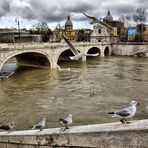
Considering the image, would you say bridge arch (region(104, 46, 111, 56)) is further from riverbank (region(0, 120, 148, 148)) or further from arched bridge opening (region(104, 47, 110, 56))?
riverbank (region(0, 120, 148, 148))

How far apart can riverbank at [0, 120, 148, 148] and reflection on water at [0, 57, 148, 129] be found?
1080cm

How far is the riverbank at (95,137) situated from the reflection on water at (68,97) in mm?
10801

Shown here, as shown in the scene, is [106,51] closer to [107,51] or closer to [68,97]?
[107,51]

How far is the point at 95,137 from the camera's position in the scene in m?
5.54

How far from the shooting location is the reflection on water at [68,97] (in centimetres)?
1927

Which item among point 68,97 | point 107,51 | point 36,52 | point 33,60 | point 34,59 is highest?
point 36,52

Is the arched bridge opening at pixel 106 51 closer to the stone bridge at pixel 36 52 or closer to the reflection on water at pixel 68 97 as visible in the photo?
the stone bridge at pixel 36 52

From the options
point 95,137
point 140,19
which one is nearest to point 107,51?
point 140,19

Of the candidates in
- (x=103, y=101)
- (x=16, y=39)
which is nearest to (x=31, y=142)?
(x=103, y=101)

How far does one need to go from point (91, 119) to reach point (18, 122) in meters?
4.79

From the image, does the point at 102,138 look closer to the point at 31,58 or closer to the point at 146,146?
the point at 146,146

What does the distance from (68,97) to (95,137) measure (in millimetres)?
20053

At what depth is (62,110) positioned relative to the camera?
21.0 metres

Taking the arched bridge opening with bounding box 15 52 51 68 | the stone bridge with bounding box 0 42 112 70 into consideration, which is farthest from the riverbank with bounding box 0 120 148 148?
the arched bridge opening with bounding box 15 52 51 68
